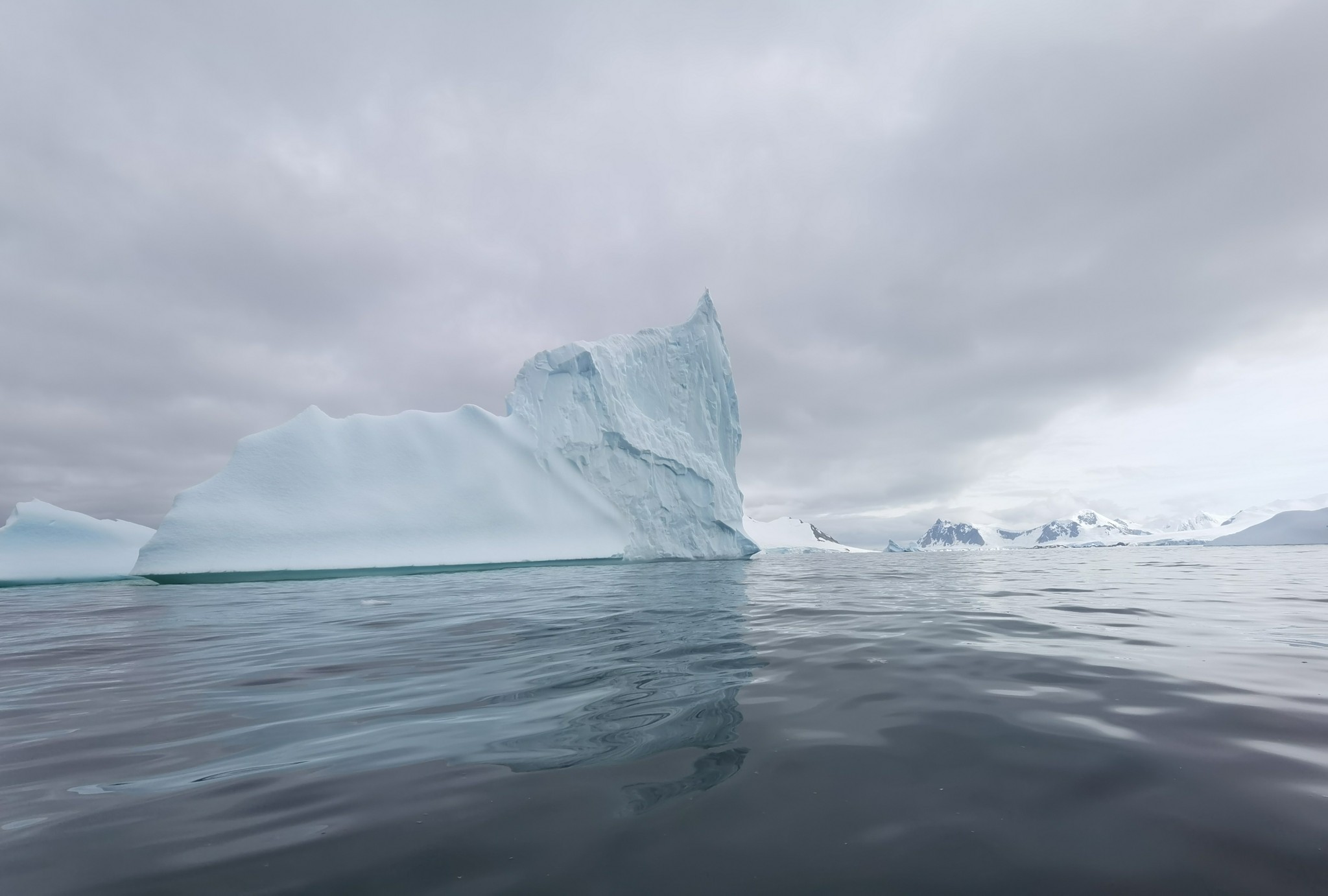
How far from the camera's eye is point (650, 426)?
117ft

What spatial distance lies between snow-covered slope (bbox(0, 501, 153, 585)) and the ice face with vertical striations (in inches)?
999

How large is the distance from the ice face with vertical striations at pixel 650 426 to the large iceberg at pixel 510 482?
95 millimetres

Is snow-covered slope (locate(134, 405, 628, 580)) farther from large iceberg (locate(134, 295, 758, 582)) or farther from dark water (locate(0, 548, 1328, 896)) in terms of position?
dark water (locate(0, 548, 1328, 896))

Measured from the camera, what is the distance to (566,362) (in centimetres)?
3525

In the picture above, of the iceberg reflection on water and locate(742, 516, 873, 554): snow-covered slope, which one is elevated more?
locate(742, 516, 873, 554): snow-covered slope

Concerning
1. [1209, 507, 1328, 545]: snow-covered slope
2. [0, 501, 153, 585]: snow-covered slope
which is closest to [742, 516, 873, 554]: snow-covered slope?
[0, 501, 153, 585]: snow-covered slope

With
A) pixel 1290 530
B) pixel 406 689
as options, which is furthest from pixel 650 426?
pixel 1290 530

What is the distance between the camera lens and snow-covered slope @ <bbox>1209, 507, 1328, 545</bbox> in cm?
7438

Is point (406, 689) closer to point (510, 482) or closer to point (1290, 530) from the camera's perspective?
point (510, 482)

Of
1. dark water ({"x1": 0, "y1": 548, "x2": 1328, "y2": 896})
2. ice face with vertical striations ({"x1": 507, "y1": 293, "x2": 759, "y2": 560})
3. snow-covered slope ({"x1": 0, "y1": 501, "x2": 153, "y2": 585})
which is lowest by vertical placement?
dark water ({"x1": 0, "y1": 548, "x2": 1328, "y2": 896})

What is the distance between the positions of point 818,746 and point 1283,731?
2525 mm

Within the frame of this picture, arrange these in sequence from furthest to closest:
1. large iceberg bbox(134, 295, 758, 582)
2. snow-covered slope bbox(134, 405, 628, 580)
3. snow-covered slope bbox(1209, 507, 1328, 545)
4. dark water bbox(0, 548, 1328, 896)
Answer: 1. snow-covered slope bbox(1209, 507, 1328, 545)
2. large iceberg bbox(134, 295, 758, 582)
3. snow-covered slope bbox(134, 405, 628, 580)
4. dark water bbox(0, 548, 1328, 896)

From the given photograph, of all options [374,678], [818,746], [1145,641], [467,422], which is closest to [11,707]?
[374,678]

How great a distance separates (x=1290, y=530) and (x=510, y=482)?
361 ft
